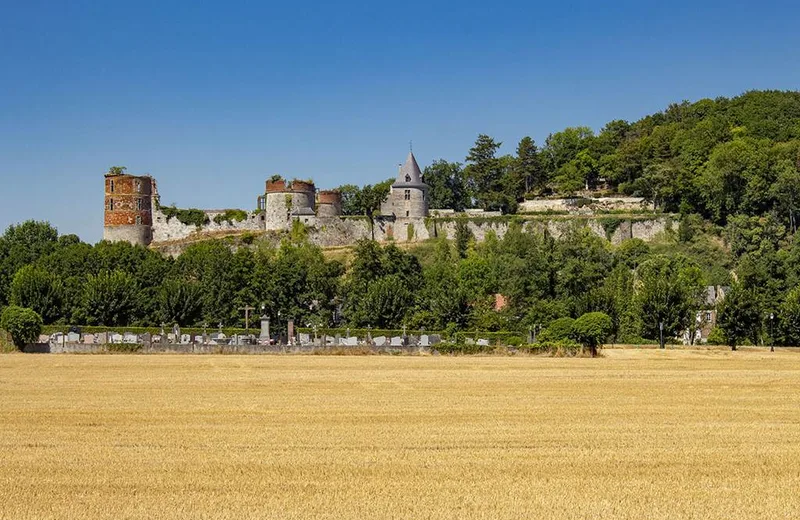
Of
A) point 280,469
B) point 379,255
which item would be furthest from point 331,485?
point 379,255

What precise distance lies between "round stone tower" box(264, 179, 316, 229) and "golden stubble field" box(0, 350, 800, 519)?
7967cm

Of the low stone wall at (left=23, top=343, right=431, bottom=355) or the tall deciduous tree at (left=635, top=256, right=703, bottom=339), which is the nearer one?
the low stone wall at (left=23, top=343, right=431, bottom=355)

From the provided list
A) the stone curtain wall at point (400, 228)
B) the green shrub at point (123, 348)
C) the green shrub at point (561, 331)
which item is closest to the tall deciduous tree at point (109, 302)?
the green shrub at point (123, 348)

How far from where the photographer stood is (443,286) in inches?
3076

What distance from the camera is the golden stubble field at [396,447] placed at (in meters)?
15.9

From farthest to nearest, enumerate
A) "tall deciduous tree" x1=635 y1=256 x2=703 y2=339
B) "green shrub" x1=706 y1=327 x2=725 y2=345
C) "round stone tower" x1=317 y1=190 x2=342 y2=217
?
"round stone tower" x1=317 y1=190 x2=342 y2=217 < "tall deciduous tree" x1=635 y1=256 x2=703 y2=339 < "green shrub" x1=706 y1=327 x2=725 y2=345

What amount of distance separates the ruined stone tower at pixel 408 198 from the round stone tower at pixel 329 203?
498 centimetres

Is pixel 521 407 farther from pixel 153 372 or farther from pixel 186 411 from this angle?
pixel 153 372

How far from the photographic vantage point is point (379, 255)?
90688 mm

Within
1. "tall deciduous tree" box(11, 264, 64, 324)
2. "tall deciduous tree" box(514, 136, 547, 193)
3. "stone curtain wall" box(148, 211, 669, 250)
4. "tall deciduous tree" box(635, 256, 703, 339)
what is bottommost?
"tall deciduous tree" box(635, 256, 703, 339)

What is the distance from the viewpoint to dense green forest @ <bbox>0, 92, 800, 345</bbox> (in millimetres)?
71625

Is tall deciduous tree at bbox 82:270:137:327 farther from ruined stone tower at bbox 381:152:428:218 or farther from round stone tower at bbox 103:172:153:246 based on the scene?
ruined stone tower at bbox 381:152:428:218

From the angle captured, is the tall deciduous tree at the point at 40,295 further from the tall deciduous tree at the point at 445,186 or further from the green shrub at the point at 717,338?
the tall deciduous tree at the point at 445,186

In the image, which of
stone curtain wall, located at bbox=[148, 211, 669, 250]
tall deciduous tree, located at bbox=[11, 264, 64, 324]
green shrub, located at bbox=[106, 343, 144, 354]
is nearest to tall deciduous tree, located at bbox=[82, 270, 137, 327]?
tall deciduous tree, located at bbox=[11, 264, 64, 324]
